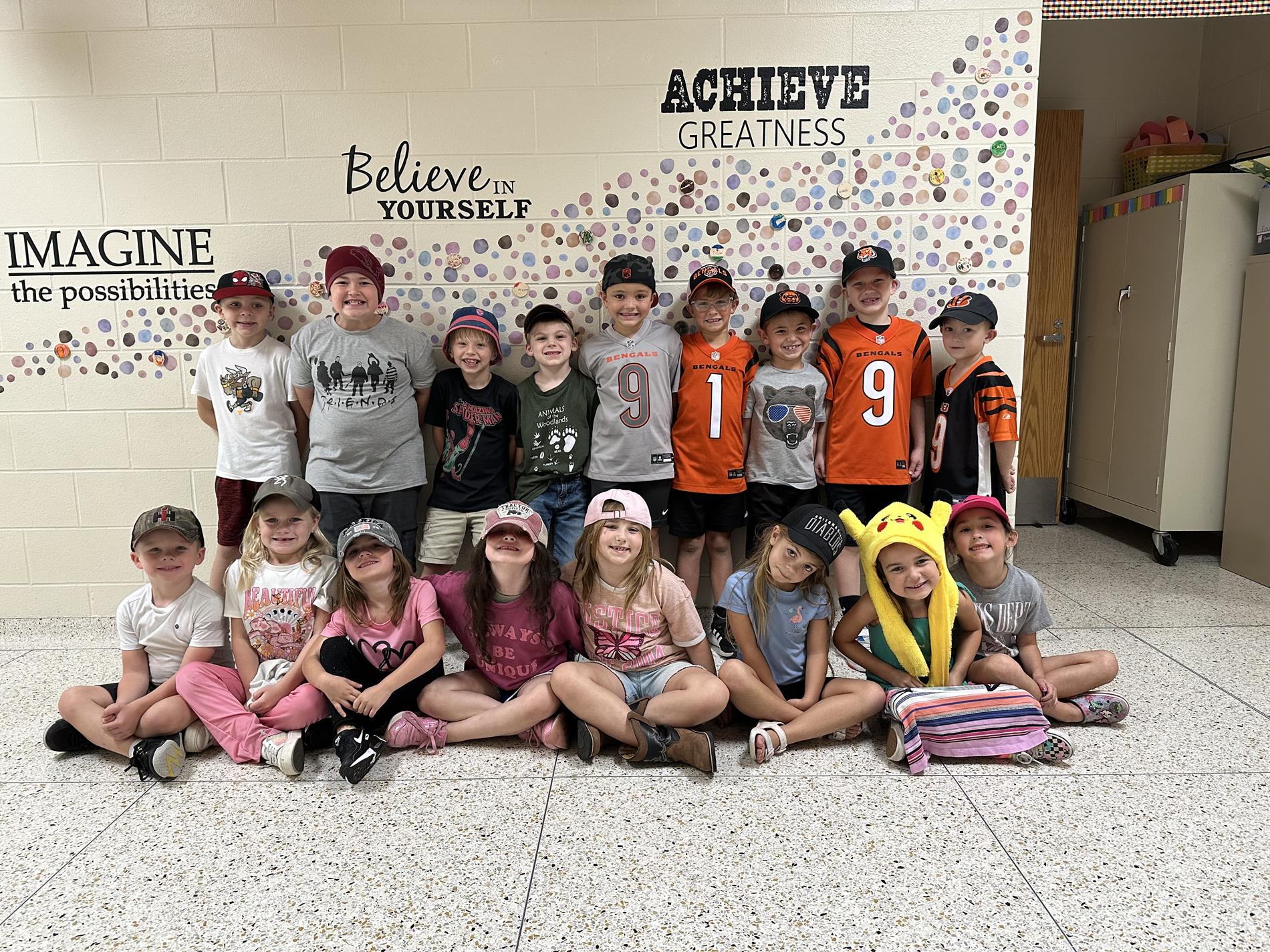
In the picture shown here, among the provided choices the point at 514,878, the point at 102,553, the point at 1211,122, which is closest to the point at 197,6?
the point at 102,553

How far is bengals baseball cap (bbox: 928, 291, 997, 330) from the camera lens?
9.14 feet

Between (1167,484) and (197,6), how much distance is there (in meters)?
4.48

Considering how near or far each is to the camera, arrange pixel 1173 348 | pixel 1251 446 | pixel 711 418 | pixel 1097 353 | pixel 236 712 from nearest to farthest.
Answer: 1. pixel 236 712
2. pixel 711 418
3. pixel 1251 446
4. pixel 1173 348
5. pixel 1097 353

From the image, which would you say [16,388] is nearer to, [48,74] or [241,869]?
[48,74]

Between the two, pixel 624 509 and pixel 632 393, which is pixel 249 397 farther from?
pixel 624 509

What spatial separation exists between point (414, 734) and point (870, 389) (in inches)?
72.9

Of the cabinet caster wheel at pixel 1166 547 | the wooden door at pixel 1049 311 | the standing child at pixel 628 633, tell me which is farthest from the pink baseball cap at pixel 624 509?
the wooden door at pixel 1049 311

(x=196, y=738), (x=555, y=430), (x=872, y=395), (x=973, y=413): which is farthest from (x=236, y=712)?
(x=973, y=413)

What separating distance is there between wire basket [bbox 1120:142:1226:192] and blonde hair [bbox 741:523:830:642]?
3.21 m

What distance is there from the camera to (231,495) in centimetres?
295

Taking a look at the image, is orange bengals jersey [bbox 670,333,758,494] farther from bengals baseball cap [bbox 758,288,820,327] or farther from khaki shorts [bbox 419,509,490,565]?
khaki shorts [bbox 419,509,490,565]

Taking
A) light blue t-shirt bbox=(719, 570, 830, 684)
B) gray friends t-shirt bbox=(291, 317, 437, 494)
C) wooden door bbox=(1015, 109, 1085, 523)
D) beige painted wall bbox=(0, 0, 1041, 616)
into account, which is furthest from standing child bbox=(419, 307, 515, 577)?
wooden door bbox=(1015, 109, 1085, 523)

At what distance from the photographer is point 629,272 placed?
2.71 meters

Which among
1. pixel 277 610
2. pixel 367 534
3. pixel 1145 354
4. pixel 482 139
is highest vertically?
pixel 482 139
